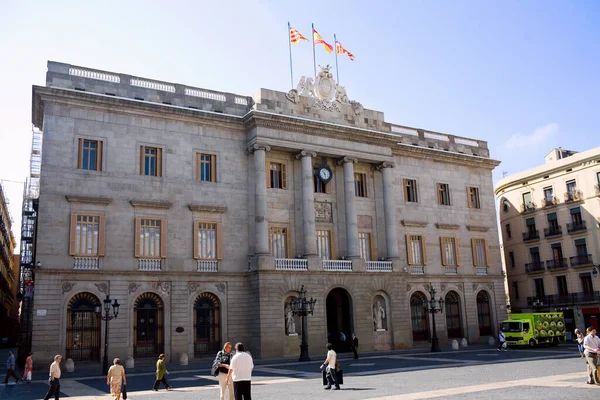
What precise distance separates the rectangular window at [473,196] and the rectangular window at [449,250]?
164 inches

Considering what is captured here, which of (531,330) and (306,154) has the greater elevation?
A: (306,154)

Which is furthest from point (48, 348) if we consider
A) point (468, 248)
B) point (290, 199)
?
point (468, 248)

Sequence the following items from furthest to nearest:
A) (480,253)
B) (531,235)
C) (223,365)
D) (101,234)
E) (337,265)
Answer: (531,235), (480,253), (337,265), (101,234), (223,365)

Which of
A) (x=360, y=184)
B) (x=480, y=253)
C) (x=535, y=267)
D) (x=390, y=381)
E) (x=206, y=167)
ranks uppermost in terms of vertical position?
(x=206, y=167)

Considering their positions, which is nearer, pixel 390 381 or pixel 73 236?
pixel 390 381

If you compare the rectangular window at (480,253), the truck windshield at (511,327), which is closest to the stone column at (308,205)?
the truck windshield at (511,327)

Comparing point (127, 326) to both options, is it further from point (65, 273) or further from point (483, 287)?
point (483, 287)

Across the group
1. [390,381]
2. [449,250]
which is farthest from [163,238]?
[449,250]

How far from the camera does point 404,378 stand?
21.9 meters

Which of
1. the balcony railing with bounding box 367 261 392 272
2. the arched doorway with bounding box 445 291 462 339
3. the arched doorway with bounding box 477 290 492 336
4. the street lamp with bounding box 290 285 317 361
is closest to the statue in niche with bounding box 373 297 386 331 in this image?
the balcony railing with bounding box 367 261 392 272

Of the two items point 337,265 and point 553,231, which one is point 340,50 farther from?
point 553,231

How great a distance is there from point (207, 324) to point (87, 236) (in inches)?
352

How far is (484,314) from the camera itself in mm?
47531

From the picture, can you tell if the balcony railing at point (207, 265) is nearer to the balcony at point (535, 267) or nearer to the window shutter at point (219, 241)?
the window shutter at point (219, 241)
